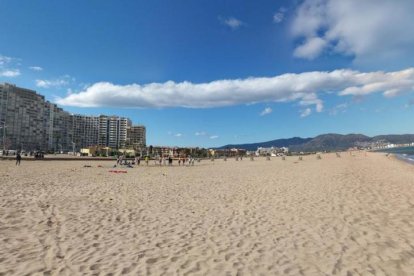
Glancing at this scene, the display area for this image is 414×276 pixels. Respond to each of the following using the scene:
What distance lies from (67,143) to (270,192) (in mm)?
187600

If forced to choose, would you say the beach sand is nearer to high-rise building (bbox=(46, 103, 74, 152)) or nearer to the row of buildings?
the row of buildings

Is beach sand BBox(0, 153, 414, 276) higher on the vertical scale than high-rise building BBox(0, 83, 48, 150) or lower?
lower

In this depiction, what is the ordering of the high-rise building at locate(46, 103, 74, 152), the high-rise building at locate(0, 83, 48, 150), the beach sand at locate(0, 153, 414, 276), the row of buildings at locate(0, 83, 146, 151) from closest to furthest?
the beach sand at locate(0, 153, 414, 276)
the high-rise building at locate(0, 83, 48, 150)
the row of buildings at locate(0, 83, 146, 151)
the high-rise building at locate(46, 103, 74, 152)

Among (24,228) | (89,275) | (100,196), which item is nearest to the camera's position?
(89,275)

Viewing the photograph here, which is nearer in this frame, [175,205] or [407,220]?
[407,220]

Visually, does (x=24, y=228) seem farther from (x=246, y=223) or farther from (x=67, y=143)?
(x=67, y=143)

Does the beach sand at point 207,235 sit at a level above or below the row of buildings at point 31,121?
below

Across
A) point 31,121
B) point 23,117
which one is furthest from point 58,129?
point 23,117

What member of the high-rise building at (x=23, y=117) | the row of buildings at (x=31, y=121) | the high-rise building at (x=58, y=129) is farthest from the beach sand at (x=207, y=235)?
the high-rise building at (x=58, y=129)

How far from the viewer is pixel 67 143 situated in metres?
185

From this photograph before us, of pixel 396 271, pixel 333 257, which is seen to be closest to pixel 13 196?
pixel 333 257

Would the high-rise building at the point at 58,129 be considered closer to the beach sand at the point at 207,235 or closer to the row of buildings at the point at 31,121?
the row of buildings at the point at 31,121

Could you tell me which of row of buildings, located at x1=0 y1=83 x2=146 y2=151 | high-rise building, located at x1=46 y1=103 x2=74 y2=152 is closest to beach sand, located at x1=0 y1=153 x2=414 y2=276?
row of buildings, located at x1=0 y1=83 x2=146 y2=151

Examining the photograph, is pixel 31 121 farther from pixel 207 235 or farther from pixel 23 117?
pixel 207 235
